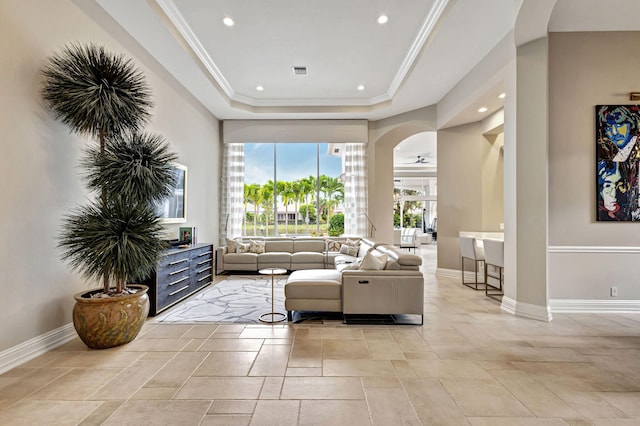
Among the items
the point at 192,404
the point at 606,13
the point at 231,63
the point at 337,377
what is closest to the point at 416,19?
the point at 606,13

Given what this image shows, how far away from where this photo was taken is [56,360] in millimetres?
2531

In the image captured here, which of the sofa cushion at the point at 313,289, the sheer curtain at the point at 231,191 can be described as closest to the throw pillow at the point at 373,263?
the sofa cushion at the point at 313,289

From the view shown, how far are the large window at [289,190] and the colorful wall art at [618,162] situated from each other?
5.13 meters

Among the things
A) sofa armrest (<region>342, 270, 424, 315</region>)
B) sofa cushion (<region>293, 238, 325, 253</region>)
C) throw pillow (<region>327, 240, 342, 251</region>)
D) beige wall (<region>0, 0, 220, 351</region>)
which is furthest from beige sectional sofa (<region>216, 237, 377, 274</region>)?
beige wall (<region>0, 0, 220, 351</region>)

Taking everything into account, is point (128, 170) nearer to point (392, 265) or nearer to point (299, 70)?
point (392, 265)

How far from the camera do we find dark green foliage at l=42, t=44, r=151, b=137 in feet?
8.62

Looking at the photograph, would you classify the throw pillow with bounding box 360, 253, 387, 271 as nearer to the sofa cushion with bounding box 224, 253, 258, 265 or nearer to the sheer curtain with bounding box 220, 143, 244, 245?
the sofa cushion with bounding box 224, 253, 258, 265

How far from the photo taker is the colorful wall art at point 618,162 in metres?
3.76

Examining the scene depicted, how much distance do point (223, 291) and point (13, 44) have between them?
379 cm

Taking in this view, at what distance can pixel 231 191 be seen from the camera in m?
7.24

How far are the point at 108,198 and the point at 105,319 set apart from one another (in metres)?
1.10

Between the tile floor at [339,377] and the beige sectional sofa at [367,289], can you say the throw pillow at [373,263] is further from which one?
the tile floor at [339,377]

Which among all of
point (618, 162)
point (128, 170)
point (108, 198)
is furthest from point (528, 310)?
point (108, 198)

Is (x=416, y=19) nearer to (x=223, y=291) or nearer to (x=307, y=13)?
(x=307, y=13)
